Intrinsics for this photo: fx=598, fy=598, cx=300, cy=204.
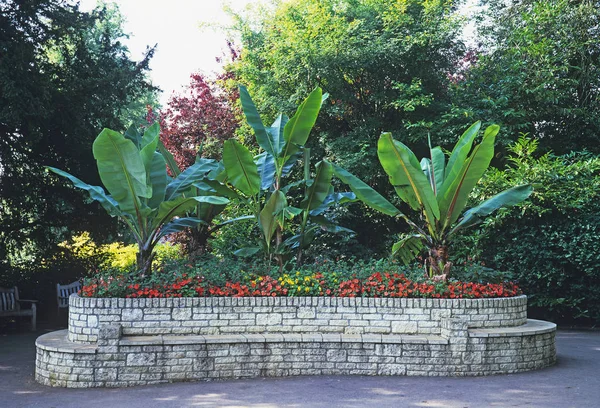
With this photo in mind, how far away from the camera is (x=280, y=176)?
9.55m

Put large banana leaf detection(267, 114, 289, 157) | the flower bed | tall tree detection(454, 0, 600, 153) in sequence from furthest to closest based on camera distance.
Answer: tall tree detection(454, 0, 600, 153)
large banana leaf detection(267, 114, 289, 157)
the flower bed

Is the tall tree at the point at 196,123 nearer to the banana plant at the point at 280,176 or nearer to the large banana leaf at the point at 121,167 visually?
the banana plant at the point at 280,176

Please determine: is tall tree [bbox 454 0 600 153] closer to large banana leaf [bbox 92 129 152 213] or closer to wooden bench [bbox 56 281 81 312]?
large banana leaf [bbox 92 129 152 213]

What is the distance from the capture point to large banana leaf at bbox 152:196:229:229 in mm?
8344

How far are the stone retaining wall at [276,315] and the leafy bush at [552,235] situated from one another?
14.2ft

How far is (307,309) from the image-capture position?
8203mm

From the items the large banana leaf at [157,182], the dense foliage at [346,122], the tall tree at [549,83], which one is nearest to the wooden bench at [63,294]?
the dense foliage at [346,122]

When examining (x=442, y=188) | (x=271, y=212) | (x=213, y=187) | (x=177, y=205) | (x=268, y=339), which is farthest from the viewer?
(x=213, y=187)

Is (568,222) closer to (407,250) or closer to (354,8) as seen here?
(407,250)

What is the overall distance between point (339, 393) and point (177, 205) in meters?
3.49

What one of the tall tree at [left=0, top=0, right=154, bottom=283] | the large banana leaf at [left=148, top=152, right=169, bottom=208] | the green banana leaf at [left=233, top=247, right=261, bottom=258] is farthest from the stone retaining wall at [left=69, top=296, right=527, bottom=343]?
the tall tree at [left=0, top=0, right=154, bottom=283]

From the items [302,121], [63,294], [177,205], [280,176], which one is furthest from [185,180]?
[63,294]

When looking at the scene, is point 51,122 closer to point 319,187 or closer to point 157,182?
point 157,182

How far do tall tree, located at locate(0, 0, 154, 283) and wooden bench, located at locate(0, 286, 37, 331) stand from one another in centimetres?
Answer: 100
